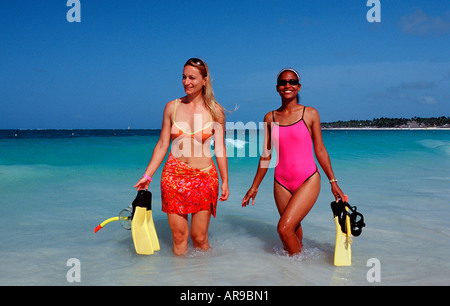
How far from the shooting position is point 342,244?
4227 mm

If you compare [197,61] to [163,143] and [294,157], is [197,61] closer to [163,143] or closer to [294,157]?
[163,143]

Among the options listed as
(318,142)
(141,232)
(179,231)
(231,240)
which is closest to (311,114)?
(318,142)

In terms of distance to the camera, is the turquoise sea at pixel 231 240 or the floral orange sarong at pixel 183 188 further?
the floral orange sarong at pixel 183 188

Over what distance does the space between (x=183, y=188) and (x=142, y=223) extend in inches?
24.9

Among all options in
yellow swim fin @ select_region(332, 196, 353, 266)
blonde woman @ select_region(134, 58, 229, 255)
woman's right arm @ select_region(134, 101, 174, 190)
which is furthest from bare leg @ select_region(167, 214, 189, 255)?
yellow swim fin @ select_region(332, 196, 353, 266)

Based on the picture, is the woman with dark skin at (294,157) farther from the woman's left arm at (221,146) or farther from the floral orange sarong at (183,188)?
the floral orange sarong at (183,188)

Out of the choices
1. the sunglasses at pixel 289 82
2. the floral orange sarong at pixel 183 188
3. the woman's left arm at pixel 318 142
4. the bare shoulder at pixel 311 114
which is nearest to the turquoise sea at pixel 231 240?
the floral orange sarong at pixel 183 188

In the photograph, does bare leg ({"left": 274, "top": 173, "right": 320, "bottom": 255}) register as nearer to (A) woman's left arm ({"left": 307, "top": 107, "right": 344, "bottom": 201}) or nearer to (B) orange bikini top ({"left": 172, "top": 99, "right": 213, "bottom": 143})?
(A) woman's left arm ({"left": 307, "top": 107, "right": 344, "bottom": 201})

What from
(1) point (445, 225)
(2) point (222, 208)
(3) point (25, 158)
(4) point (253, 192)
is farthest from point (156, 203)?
(3) point (25, 158)

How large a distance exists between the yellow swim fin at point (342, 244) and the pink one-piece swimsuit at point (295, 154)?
19.8 inches

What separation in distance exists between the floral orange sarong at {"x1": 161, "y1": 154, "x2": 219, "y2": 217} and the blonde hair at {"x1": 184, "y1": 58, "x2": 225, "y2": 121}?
0.67m

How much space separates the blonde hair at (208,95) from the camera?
170 inches

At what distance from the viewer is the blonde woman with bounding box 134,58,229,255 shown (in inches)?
171
